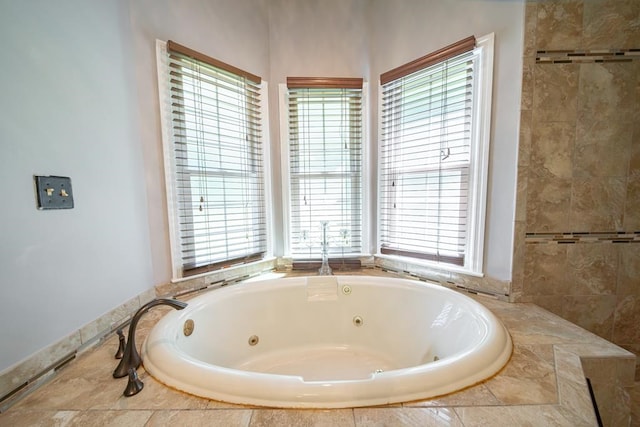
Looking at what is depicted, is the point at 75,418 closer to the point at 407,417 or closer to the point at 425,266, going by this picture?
the point at 407,417

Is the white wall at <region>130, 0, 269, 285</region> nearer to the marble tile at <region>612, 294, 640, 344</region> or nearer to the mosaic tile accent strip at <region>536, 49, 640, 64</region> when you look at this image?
the mosaic tile accent strip at <region>536, 49, 640, 64</region>

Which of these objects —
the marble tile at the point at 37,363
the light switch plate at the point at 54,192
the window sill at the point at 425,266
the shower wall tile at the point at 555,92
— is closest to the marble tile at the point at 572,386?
the window sill at the point at 425,266

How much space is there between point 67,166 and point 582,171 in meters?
2.31

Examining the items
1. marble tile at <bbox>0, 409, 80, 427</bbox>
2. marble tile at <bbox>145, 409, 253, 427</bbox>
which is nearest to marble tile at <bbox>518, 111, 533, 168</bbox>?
marble tile at <bbox>145, 409, 253, 427</bbox>

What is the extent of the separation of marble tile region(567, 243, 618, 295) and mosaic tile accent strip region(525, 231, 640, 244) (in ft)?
0.09

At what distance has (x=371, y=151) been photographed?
1.84 metres

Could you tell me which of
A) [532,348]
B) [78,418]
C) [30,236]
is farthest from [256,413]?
[532,348]

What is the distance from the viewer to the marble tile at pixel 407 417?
604 mm

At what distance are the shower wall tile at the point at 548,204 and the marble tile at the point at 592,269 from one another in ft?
0.52

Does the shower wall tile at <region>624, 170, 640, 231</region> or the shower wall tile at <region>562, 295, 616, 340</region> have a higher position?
the shower wall tile at <region>624, 170, 640, 231</region>

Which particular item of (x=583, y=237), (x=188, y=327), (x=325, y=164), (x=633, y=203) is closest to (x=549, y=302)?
(x=583, y=237)

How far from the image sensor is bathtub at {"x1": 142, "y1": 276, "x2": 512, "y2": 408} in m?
0.68

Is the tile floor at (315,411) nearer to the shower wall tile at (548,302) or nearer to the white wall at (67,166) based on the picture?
the white wall at (67,166)

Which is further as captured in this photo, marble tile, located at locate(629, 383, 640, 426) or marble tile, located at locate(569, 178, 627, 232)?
marble tile, located at locate(569, 178, 627, 232)
